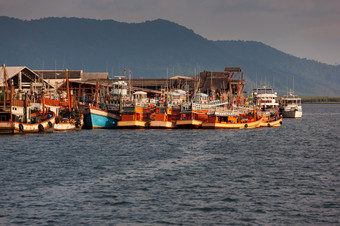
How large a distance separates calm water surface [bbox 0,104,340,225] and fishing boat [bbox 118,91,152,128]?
23.9m

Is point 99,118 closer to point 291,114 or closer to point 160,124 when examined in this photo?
point 160,124

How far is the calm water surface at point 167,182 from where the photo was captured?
3766cm

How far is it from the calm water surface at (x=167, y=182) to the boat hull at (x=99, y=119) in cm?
2432

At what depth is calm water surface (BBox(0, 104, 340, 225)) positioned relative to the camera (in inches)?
1483

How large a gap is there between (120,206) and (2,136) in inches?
2019

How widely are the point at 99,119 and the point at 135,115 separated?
6.57 metres

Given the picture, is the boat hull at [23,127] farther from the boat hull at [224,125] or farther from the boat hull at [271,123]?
the boat hull at [271,123]

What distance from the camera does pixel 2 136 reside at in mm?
86625

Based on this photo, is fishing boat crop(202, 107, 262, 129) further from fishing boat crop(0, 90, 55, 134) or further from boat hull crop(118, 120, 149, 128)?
Answer: fishing boat crop(0, 90, 55, 134)

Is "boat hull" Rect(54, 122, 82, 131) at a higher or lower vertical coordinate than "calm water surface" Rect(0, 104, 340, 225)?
higher

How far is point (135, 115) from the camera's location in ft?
357

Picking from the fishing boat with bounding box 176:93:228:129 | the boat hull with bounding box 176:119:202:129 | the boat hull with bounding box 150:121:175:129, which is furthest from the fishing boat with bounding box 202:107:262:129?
the boat hull with bounding box 150:121:175:129

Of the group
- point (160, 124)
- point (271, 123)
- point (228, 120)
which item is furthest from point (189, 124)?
point (271, 123)

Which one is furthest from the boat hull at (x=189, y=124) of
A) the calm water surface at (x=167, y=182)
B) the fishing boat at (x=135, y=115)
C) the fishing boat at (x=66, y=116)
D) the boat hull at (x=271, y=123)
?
the calm water surface at (x=167, y=182)
